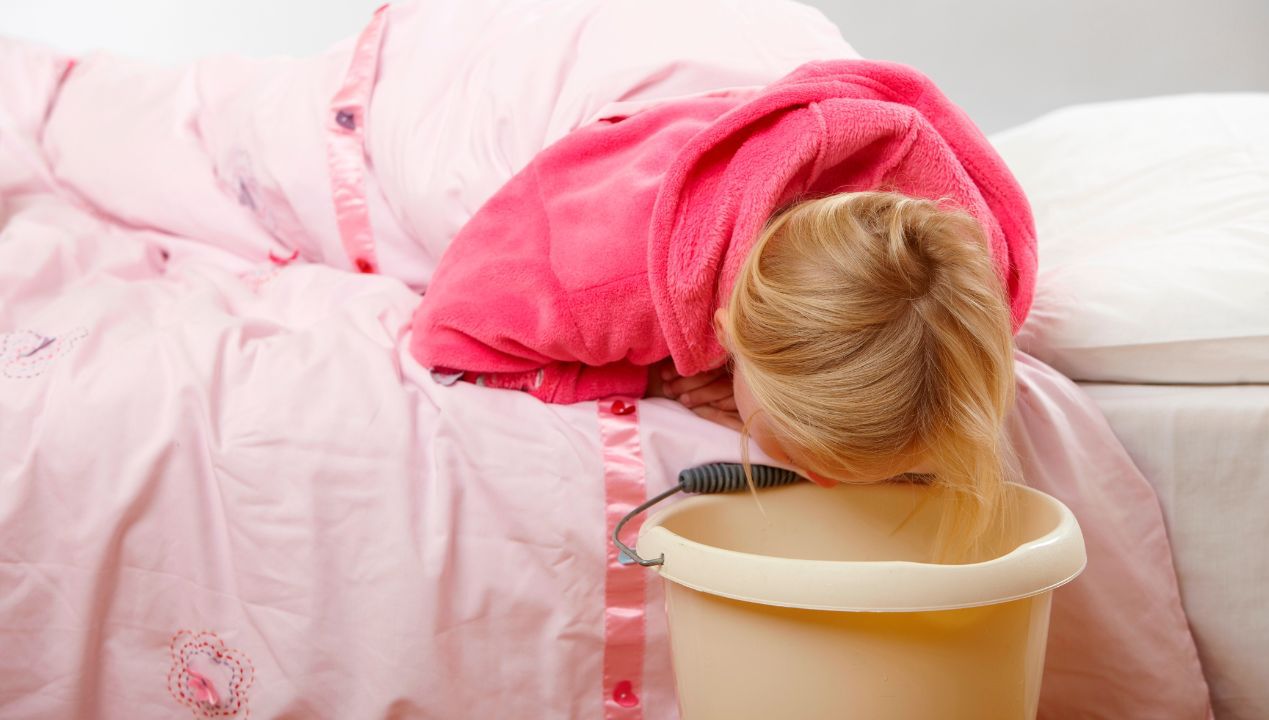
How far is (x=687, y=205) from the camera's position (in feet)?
2.32

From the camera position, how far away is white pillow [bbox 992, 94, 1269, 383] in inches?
30.7

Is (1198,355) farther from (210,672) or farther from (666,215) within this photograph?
(210,672)

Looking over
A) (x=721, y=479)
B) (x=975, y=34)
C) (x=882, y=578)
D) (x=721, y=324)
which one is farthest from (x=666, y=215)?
(x=975, y=34)

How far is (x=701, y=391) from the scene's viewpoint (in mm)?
814

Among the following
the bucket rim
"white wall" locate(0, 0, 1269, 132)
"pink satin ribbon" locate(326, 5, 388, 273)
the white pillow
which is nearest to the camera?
the bucket rim

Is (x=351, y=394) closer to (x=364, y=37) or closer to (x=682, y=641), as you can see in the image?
(x=682, y=641)

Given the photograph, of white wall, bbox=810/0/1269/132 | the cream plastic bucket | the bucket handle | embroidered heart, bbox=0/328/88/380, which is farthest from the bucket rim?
white wall, bbox=810/0/1269/132

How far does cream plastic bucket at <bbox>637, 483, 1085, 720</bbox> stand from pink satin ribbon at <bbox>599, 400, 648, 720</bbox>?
8 cm

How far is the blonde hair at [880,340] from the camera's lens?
1.98ft

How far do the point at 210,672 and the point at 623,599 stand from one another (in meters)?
0.29

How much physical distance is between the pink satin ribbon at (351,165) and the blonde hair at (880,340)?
0.51 m

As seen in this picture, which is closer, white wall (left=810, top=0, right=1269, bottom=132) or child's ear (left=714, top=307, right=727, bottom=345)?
child's ear (left=714, top=307, right=727, bottom=345)

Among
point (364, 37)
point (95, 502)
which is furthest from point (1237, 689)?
point (364, 37)

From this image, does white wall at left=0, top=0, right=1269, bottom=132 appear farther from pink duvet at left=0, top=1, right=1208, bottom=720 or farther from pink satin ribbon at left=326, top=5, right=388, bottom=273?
pink duvet at left=0, top=1, right=1208, bottom=720
